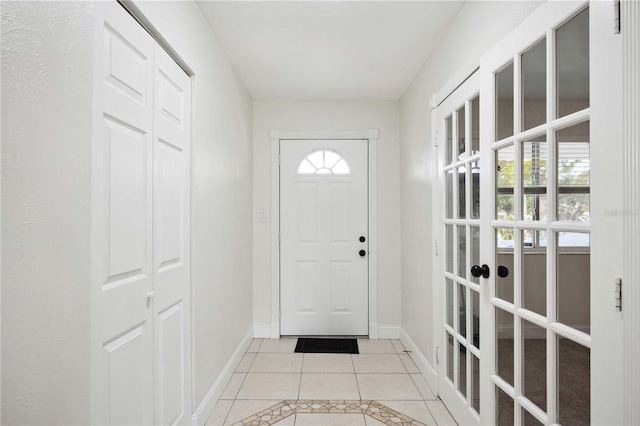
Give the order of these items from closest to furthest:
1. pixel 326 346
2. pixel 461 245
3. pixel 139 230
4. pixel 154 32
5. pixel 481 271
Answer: pixel 139 230
pixel 154 32
pixel 481 271
pixel 461 245
pixel 326 346

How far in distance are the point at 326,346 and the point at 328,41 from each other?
8.99 feet

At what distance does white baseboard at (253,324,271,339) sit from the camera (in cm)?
376

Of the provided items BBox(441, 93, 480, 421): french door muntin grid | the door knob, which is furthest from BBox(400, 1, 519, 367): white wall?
the door knob

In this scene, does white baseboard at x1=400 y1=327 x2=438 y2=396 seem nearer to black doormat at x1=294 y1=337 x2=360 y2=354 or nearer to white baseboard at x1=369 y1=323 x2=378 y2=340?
white baseboard at x1=369 y1=323 x2=378 y2=340

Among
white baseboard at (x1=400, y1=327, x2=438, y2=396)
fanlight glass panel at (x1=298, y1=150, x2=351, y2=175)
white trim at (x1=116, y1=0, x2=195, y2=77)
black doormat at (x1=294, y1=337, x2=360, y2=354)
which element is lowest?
black doormat at (x1=294, y1=337, x2=360, y2=354)

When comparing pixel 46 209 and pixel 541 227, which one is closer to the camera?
pixel 46 209

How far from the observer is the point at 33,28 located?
2.91 feet

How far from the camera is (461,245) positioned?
2137 millimetres

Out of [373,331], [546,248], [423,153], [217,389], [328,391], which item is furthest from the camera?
[373,331]

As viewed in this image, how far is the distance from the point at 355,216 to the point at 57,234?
304 centimetres

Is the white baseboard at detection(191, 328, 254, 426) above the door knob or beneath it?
beneath

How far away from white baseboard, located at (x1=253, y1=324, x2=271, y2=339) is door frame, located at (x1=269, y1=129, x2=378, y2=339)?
0.23ft

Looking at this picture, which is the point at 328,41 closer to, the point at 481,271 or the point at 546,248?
the point at 481,271

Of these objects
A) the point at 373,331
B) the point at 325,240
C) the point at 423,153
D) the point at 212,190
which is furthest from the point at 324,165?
the point at 373,331
